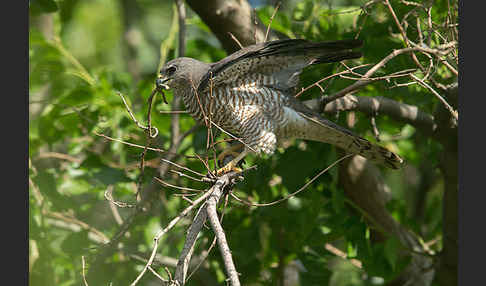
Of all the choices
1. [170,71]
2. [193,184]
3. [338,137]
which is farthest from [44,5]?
[338,137]

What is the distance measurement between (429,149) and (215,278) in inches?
78.6

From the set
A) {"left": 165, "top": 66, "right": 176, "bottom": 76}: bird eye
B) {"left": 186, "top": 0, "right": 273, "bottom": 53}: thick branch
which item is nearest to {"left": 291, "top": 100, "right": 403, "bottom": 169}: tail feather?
{"left": 186, "top": 0, "right": 273, "bottom": 53}: thick branch

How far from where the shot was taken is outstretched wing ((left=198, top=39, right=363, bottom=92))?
3.05 metres

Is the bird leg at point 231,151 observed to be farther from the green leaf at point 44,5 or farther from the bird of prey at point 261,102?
the green leaf at point 44,5

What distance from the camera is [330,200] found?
4.02m

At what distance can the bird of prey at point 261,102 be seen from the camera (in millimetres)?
3283

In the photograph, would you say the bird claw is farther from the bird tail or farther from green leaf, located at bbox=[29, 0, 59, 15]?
green leaf, located at bbox=[29, 0, 59, 15]

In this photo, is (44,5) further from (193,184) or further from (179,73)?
(193,184)

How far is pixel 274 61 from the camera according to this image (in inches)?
129

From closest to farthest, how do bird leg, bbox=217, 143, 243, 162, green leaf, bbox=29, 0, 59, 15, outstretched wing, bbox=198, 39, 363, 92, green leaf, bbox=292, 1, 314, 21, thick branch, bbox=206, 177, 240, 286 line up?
thick branch, bbox=206, 177, 240, 286 < outstretched wing, bbox=198, 39, 363, 92 < bird leg, bbox=217, 143, 243, 162 < green leaf, bbox=29, 0, 59, 15 < green leaf, bbox=292, 1, 314, 21

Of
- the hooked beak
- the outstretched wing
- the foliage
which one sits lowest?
the foliage

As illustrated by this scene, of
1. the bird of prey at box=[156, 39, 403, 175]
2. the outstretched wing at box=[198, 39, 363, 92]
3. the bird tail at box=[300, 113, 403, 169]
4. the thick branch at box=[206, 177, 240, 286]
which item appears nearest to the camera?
the thick branch at box=[206, 177, 240, 286]

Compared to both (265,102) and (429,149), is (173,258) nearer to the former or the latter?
(265,102)

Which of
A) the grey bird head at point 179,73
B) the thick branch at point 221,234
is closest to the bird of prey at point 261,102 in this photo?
the grey bird head at point 179,73
